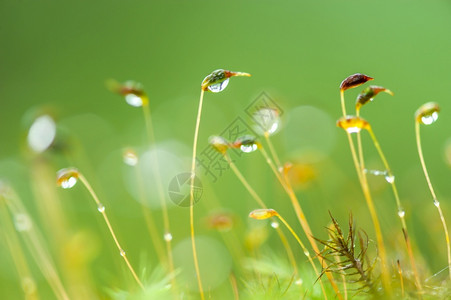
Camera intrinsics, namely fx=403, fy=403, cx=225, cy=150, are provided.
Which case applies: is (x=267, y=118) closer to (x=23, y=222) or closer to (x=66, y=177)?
(x=66, y=177)

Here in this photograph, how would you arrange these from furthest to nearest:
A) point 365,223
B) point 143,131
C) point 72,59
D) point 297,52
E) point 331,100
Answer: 1. point 72,59
2. point 297,52
3. point 143,131
4. point 331,100
5. point 365,223

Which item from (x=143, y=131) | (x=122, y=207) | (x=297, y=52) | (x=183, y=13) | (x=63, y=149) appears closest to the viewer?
(x=63, y=149)

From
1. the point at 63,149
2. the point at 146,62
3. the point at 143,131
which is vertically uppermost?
the point at 146,62

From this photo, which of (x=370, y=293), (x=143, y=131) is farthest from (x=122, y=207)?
(x=370, y=293)

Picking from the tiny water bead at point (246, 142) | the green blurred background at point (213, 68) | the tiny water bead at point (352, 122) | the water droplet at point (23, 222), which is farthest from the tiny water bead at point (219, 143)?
the green blurred background at point (213, 68)

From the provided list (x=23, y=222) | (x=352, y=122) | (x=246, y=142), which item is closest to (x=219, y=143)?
(x=246, y=142)

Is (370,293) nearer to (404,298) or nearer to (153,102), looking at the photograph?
(404,298)

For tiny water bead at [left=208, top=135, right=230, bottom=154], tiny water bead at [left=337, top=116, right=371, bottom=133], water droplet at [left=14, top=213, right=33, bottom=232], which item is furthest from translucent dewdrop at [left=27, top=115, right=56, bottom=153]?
tiny water bead at [left=337, top=116, right=371, bottom=133]

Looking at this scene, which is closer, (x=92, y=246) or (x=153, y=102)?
(x=92, y=246)
